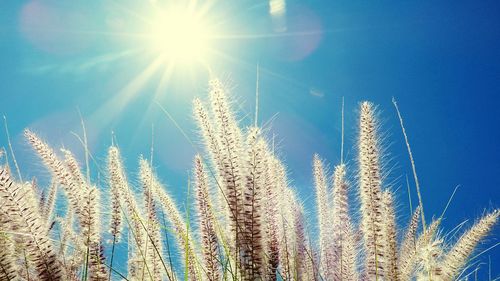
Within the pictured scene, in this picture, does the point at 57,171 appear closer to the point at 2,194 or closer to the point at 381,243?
the point at 2,194

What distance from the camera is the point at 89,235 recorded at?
242cm

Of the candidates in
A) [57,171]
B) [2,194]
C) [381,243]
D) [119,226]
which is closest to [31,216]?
[2,194]

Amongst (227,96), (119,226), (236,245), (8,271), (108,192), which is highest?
(227,96)

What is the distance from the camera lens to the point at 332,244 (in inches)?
150

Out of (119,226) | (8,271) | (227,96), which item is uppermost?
(227,96)

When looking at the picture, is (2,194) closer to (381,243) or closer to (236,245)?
(236,245)

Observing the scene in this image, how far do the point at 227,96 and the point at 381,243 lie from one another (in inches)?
49.5

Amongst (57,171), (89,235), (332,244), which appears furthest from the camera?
(332,244)

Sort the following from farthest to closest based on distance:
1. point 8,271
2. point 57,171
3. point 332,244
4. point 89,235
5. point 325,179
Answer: point 325,179 < point 332,244 < point 57,171 < point 89,235 < point 8,271

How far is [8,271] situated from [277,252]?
1330mm

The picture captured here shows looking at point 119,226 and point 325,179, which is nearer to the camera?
point 119,226

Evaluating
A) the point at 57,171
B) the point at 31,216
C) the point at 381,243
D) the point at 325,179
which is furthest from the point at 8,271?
the point at 325,179

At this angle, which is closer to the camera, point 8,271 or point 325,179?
point 8,271

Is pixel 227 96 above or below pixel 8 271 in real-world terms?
above
